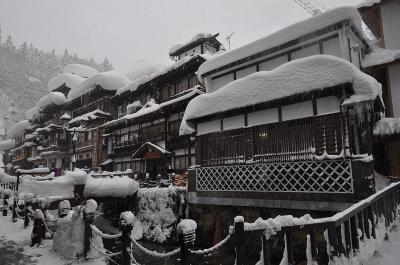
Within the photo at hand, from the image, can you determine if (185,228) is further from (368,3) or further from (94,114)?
(94,114)

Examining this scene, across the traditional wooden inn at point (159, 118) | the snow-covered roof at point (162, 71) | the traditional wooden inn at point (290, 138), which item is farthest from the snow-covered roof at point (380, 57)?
the traditional wooden inn at point (159, 118)

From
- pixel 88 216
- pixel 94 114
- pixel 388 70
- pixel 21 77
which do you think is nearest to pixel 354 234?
pixel 88 216

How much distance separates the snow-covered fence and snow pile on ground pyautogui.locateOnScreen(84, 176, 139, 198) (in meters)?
15.9

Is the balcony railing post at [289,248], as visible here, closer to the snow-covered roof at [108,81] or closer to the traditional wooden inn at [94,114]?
the traditional wooden inn at [94,114]

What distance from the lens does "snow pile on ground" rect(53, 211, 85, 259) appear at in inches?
316

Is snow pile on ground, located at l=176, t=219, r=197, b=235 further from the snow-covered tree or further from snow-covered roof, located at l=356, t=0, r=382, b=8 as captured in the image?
the snow-covered tree

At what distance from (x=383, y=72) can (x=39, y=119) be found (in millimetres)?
58095

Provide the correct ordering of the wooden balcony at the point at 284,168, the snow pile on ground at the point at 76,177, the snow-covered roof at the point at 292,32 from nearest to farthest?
the wooden balcony at the point at 284,168, the snow-covered roof at the point at 292,32, the snow pile on ground at the point at 76,177

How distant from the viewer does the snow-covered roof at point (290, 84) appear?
10.5 m

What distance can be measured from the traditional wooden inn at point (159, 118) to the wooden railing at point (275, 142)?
7593 millimetres

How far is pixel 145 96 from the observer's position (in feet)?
113

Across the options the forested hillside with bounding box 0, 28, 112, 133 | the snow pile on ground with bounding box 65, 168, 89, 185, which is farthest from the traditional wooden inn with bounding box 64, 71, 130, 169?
the forested hillside with bounding box 0, 28, 112, 133

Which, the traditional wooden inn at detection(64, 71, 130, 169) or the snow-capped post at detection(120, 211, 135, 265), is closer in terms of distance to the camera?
the snow-capped post at detection(120, 211, 135, 265)

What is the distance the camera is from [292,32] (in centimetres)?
1631
